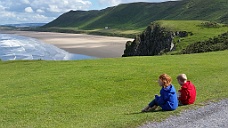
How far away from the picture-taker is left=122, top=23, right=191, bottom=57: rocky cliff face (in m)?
93.8

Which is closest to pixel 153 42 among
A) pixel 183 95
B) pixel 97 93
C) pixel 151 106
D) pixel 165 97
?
pixel 97 93

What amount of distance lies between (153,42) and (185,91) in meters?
85.2

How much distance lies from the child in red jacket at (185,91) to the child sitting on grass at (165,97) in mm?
987

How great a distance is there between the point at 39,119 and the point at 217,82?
44.8 ft

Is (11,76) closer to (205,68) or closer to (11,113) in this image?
(11,113)

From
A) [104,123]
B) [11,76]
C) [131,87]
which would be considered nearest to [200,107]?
[104,123]

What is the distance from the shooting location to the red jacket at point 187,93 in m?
17.5

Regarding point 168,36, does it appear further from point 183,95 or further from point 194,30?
point 183,95

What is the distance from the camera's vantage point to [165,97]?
16.3 m

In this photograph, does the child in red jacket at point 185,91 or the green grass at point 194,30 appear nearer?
the child in red jacket at point 185,91

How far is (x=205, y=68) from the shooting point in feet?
99.1

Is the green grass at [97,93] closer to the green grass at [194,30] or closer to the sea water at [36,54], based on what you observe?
the green grass at [194,30]

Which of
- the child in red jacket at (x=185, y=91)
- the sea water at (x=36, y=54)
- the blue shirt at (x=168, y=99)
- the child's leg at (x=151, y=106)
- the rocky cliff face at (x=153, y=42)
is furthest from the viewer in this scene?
the rocky cliff face at (x=153, y=42)

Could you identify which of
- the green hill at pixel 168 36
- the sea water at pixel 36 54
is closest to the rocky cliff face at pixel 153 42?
the green hill at pixel 168 36
